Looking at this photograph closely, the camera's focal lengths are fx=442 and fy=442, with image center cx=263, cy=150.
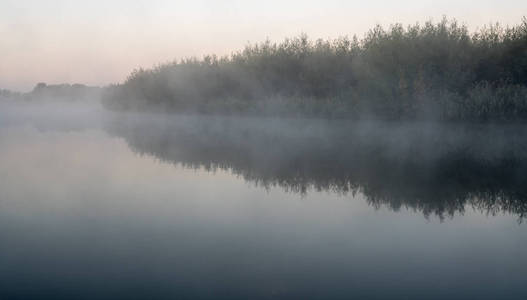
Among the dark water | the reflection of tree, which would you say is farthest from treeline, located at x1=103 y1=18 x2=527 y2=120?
the dark water

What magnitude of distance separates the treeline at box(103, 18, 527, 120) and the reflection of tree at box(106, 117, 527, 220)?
1.37 m

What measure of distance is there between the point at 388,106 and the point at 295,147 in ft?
30.9

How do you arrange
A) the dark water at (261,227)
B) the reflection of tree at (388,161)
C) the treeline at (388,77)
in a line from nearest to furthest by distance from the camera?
the dark water at (261,227) < the reflection of tree at (388,161) < the treeline at (388,77)

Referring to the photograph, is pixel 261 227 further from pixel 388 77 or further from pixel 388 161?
pixel 388 77

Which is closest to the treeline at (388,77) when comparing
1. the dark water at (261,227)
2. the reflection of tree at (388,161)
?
the reflection of tree at (388,161)

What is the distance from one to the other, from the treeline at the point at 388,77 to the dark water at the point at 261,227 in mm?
8143

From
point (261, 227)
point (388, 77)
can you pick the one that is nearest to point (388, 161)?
point (261, 227)

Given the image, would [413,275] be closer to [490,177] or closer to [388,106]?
[490,177]

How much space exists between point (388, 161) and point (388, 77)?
Answer: 13061 millimetres

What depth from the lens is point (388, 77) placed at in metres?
23.7

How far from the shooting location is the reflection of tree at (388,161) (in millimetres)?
7813

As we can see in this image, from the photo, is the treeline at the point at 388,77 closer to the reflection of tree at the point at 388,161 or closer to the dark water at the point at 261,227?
the reflection of tree at the point at 388,161

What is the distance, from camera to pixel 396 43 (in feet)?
81.6

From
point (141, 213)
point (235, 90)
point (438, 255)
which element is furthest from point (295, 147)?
point (235, 90)
